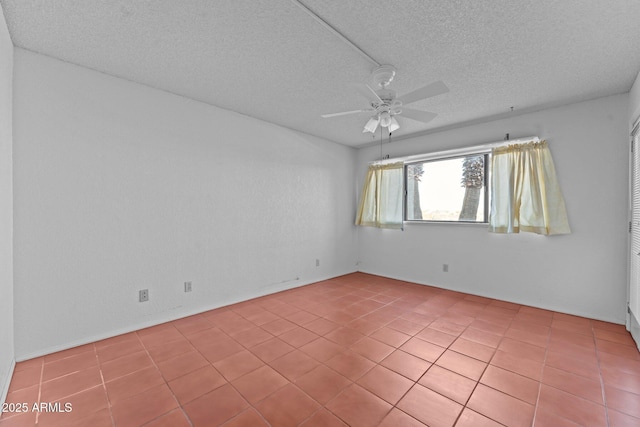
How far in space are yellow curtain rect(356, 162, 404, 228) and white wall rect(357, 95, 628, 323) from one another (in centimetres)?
91

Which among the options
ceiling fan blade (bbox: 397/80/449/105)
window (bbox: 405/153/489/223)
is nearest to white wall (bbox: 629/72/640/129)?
window (bbox: 405/153/489/223)

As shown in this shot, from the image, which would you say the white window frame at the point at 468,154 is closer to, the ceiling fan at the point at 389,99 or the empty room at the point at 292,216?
the empty room at the point at 292,216

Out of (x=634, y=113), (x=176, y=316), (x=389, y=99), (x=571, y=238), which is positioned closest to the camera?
(x=389, y=99)

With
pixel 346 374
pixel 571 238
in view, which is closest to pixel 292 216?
pixel 346 374

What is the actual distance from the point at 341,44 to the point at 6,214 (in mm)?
2737

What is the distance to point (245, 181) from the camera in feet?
11.8

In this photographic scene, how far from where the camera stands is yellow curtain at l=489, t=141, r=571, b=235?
3158mm

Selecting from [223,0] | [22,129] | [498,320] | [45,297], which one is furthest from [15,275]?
[498,320]

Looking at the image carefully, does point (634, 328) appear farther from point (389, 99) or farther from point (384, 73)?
point (384, 73)

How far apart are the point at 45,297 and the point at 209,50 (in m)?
2.48

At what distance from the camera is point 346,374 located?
1947mm

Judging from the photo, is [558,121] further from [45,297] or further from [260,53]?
[45,297]

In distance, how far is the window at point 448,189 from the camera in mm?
3924

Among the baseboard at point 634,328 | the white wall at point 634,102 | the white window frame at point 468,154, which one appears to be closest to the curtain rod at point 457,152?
the white window frame at point 468,154
